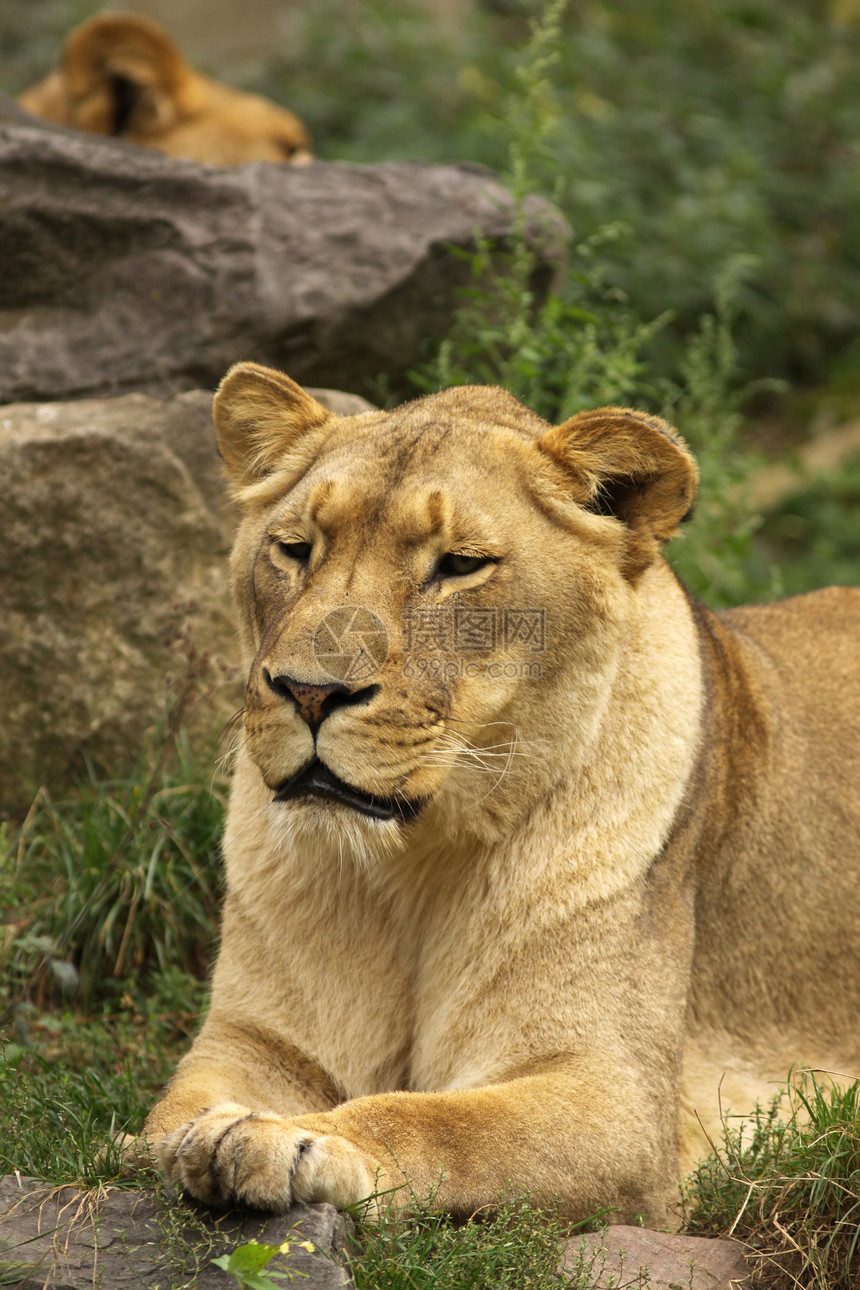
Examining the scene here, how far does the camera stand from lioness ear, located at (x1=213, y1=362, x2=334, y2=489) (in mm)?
3842

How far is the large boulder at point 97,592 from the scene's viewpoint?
5.07 m

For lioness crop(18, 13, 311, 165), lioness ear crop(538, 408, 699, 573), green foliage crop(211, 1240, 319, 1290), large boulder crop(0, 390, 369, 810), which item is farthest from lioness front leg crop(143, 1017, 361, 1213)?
lioness crop(18, 13, 311, 165)

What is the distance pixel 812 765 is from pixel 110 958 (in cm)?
232

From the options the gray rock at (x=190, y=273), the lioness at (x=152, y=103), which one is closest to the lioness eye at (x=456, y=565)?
the gray rock at (x=190, y=273)

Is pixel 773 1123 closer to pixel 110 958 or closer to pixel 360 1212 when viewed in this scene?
pixel 360 1212

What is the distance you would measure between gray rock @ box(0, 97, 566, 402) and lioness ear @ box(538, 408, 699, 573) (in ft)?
8.59

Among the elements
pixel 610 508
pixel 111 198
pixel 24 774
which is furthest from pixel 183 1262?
pixel 111 198

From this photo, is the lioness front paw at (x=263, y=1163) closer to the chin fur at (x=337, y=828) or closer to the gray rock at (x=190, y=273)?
the chin fur at (x=337, y=828)

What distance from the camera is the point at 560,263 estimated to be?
20.7 ft

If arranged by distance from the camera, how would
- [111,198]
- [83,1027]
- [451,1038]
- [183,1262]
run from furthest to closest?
[111,198]
[83,1027]
[451,1038]
[183,1262]

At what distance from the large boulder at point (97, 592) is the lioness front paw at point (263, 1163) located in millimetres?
2360

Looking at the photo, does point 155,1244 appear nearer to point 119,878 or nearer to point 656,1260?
point 656,1260

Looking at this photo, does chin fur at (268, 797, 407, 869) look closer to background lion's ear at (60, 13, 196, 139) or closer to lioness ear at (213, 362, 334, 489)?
lioness ear at (213, 362, 334, 489)

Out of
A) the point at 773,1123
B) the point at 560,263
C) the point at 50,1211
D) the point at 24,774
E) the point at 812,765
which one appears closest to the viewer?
the point at 50,1211
